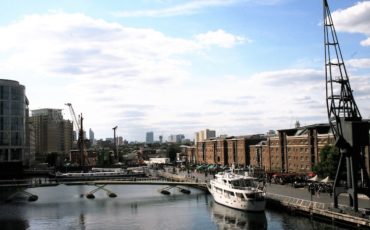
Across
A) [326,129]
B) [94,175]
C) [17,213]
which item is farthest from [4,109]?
[326,129]

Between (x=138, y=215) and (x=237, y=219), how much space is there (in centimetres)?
1585

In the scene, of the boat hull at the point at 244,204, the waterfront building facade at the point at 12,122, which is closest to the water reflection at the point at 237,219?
the boat hull at the point at 244,204

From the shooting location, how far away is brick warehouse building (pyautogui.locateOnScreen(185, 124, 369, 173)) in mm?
103188

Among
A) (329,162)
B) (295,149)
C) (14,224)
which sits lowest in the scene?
(14,224)

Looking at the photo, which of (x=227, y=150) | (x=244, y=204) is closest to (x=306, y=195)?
(x=244, y=204)

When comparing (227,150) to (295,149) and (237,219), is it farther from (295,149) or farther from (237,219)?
(237,219)

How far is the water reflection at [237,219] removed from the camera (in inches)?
2426

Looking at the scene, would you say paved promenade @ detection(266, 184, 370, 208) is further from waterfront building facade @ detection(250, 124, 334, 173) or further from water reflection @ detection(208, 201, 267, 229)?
waterfront building facade @ detection(250, 124, 334, 173)

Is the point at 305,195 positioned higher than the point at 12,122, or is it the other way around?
the point at 12,122

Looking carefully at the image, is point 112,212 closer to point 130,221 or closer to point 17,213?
point 130,221

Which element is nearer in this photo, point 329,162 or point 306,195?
point 306,195

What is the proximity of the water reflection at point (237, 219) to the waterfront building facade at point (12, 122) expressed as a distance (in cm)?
9002

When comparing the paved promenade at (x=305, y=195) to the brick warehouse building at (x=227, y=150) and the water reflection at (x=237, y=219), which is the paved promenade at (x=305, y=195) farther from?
the brick warehouse building at (x=227, y=150)

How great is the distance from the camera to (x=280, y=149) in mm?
120000
